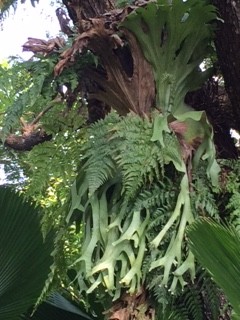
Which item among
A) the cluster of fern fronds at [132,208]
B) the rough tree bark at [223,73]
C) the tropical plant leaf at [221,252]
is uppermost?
the rough tree bark at [223,73]

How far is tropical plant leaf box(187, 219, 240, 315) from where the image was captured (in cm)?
84

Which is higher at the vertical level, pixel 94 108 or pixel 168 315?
pixel 94 108

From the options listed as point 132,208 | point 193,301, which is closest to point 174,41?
point 132,208

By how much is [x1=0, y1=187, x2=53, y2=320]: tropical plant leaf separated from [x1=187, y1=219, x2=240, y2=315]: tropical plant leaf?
57cm

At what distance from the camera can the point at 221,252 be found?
855 mm

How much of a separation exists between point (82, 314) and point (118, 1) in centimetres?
94

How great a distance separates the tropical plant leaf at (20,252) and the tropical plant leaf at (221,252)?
0.57 m

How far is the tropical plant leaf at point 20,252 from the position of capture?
139 cm

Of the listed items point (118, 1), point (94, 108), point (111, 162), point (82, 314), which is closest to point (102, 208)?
point (111, 162)

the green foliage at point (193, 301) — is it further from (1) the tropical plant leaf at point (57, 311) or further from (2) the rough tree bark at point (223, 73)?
(1) the tropical plant leaf at point (57, 311)

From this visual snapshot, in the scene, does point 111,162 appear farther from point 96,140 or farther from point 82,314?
point 82,314

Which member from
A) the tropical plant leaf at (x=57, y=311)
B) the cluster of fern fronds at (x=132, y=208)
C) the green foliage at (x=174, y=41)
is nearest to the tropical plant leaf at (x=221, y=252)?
the cluster of fern fronds at (x=132, y=208)

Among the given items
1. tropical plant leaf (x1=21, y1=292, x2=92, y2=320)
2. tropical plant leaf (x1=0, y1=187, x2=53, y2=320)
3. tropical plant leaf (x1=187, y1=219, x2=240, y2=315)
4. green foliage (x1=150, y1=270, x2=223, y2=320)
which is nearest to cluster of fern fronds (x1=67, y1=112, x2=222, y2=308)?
green foliage (x1=150, y1=270, x2=223, y2=320)

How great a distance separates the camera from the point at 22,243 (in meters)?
1.40
